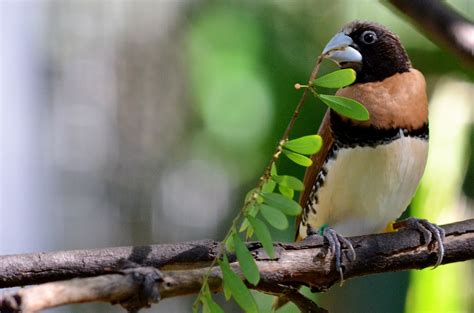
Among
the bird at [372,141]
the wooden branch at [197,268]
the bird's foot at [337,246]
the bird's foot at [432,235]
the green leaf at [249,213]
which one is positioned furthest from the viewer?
the bird at [372,141]

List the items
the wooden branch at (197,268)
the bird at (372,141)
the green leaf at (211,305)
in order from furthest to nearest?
the bird at (372,141) → the green leaf at (211,305) → the wooden branch at (197,268)

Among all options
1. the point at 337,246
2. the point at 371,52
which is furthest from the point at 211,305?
the point at 371,52

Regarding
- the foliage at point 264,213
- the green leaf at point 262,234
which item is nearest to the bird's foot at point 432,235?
the foliage at point 264,213

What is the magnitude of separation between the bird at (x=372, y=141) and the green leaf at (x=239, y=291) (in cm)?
59

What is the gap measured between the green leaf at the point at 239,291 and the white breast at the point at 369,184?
2.23 ft

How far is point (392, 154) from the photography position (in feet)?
5.23

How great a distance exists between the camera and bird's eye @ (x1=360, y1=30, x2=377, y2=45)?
5.48ft

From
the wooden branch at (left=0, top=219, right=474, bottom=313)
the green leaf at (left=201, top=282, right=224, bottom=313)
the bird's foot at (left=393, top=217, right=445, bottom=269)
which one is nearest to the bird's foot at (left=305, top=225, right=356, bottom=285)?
the wooden branch at (left=0, top=219, right=474, bottom=313)

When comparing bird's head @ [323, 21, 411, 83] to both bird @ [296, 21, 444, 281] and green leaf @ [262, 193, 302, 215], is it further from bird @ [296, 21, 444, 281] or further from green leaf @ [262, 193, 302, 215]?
green leaf @ [262, 193, 302, 215]

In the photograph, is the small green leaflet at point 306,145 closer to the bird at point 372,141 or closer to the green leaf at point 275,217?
the green leaf at point 275,217

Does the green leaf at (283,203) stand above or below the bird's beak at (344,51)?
below

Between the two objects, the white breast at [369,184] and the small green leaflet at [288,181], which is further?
the white breast at [369,184]

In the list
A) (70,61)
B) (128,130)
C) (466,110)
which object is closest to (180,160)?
(128,130)

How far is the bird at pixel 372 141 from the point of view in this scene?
159cm
